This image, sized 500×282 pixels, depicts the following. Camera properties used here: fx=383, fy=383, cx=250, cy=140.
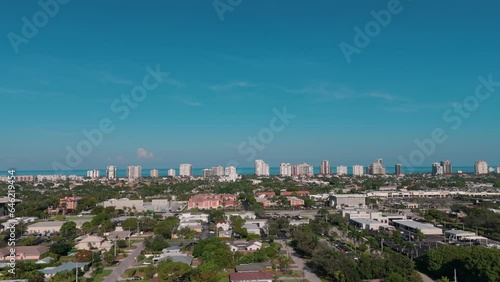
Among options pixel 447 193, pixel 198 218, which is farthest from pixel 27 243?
pixel 447 193

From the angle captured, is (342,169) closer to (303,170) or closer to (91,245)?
(303,170)

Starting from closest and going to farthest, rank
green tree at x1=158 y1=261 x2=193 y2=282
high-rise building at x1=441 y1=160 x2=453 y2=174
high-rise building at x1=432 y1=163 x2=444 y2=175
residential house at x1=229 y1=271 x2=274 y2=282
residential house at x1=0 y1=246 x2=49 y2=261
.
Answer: green tree at x1=158 y1=261 x2=193 y2=282, residential house at x1=229 y1=271 x2=274 y2=282, residential house at x1=0 y1=246 x2=49 y2=261, high-rise building at x1=432 y1=163 x2=444 y2=175, high-rise building at x1=441 y1=160 x2=453 y2=174

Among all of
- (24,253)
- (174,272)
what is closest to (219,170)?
(24,253)

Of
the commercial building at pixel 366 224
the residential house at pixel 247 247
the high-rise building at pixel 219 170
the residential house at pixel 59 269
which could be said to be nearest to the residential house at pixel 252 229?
the residential house at pixel 247 247

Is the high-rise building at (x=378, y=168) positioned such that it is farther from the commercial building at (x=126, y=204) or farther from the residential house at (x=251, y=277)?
the residential house at (x=251, y=277)

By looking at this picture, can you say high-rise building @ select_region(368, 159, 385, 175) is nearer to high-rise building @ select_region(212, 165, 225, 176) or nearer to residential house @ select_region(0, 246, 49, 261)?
high-rise building @ select_region(212, 165, 225, 176)

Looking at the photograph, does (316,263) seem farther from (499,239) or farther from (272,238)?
(499,239)

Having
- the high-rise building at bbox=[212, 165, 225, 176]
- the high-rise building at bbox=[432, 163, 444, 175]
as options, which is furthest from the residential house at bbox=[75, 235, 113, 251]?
the high-rise building at bbox=[432, 163, 444, 175]

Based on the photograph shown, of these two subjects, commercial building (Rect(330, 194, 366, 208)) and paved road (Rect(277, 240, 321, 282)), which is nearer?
paved road (Rect(277, 240, 321, 282))
